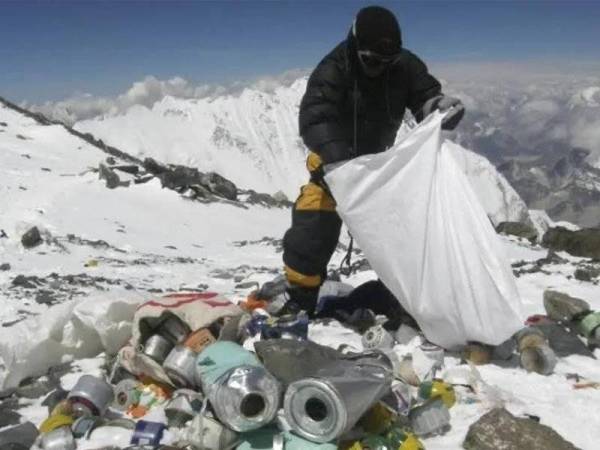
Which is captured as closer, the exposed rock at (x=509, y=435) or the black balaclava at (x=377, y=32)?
the exposed rock at (x=509, y=435)

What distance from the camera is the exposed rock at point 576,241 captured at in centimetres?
1204

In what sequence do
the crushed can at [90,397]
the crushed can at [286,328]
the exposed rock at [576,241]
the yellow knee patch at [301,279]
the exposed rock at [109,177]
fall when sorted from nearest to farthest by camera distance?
1. the crushed can at [90,397]
2. the crushed can at [286,328]
3. the yellow knee patch at [301,279]
4. the exposed rock at [576,241]
5. the exposed rock at [109,177]

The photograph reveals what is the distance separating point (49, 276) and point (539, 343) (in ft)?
19.9

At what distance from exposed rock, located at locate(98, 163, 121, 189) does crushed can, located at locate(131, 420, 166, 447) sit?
45.1 ft

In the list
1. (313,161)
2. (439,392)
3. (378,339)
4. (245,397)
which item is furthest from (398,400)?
(313,161)

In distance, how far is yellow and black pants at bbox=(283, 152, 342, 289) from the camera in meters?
4.46

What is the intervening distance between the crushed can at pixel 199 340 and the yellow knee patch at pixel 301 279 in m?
1.01

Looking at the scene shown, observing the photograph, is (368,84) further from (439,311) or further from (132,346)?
(132,346)

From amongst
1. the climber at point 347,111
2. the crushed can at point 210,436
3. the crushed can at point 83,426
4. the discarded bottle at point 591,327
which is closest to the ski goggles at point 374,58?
the climber at point 347,111

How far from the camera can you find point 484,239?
3947mm

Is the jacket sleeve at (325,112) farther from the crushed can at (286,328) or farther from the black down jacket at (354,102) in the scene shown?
the crushed can at (286,328)

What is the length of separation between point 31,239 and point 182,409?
299 inches

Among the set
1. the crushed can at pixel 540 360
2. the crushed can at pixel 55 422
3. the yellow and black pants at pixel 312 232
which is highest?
the yellow and black pants at pixel 312 232

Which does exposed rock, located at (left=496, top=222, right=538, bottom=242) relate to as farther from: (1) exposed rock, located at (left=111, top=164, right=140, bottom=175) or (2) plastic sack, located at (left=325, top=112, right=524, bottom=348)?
(2) plastic sack, located at (left=325, top=112, right=524, bottom=348)
